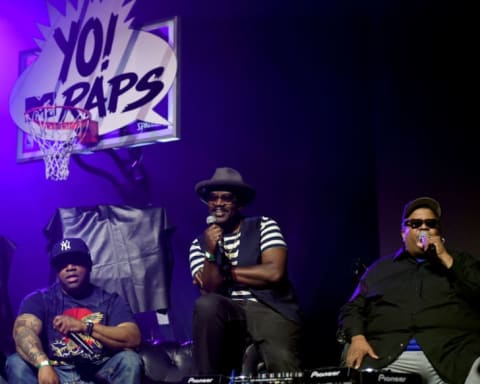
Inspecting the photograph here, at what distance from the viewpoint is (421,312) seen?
4.24 meters

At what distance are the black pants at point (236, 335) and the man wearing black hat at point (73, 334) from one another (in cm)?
78

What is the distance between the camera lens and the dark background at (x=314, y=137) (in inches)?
206

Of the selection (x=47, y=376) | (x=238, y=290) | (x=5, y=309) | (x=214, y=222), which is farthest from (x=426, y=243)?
(x=5, y=309)

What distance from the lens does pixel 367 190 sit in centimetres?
558

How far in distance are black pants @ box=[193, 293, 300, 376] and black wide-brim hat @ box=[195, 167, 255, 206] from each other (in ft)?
2.53

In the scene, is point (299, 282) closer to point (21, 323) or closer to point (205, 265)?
point (205, 265)

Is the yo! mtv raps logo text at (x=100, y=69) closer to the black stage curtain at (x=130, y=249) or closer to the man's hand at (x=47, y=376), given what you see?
the black stage curtain at (x=130, y=249)

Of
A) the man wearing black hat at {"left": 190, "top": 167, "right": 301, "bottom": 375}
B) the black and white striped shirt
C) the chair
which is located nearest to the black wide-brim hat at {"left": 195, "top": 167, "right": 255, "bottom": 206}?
the man wearing black hat at {"left": 190, "top": 167, "right": 301, "bottom": 375}

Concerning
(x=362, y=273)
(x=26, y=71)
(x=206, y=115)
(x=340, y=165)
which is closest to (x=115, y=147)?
(x=206, y=115)

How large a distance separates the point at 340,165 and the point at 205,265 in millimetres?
1641

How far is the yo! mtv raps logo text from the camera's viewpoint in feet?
19.9

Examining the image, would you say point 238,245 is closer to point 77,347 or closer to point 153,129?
point 77,347

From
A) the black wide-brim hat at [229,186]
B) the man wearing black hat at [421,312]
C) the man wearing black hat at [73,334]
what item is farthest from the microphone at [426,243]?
the man wearing black hat at [73,334]

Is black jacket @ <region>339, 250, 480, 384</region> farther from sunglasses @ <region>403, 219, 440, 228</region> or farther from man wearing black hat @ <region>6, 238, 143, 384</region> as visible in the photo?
man wearing black hat @ <region>6, 238, 143, 384</region>
